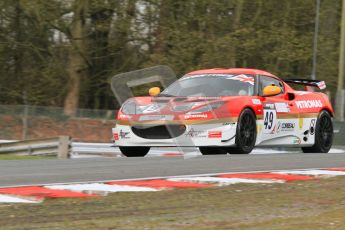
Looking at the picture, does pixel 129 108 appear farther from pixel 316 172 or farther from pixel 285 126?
pixel 316 172

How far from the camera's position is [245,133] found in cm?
1164

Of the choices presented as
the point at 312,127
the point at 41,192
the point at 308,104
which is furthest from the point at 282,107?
the point at 41,192

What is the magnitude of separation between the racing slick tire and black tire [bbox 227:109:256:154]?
2112 millimetres

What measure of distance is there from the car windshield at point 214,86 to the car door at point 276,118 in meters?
0.31

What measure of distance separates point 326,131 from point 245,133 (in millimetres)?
2755

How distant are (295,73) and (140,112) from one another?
21.4m

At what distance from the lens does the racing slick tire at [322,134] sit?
44.6ft

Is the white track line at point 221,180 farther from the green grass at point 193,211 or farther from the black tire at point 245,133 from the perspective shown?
the black tire at point 245,133

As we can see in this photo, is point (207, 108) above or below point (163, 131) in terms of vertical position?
above

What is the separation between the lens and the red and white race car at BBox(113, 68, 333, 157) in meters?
11.3

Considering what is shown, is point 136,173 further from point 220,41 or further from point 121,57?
point 121,57

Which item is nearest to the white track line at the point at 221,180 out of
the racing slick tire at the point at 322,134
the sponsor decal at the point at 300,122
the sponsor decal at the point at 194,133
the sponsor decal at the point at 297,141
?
the sponsor decal at the point at 194,133

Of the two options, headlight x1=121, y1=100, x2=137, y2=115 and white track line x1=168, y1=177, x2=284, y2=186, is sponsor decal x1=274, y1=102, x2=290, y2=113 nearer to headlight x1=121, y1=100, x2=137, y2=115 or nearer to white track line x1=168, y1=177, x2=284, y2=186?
headlight x1=121, y1=100, x2=137, y2=115

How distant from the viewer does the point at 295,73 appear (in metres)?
32.1
